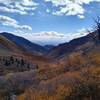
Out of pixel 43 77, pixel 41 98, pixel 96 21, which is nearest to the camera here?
pixel 41 98

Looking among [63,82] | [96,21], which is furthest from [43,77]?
[96,21]

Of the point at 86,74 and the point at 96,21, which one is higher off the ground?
the point at 96,21

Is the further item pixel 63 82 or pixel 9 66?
pixel 9 66

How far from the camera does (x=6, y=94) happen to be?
54719 mm

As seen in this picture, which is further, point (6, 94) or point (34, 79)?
point (34, 79)

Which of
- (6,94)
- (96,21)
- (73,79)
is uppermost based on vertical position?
(96,21)

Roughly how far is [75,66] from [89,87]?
2238 cm

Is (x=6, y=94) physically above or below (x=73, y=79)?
below

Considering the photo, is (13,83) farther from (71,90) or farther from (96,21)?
(96,21)

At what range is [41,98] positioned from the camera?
3862cm

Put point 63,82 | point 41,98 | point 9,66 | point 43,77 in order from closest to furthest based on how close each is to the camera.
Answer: point 41,98 < point 63,82 < point 43,77 < point 9,66

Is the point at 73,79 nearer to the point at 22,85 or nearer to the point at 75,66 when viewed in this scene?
the point at 75,66

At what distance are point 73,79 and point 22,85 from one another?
22552 millimetres

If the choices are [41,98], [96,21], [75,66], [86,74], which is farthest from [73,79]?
[96,21]
